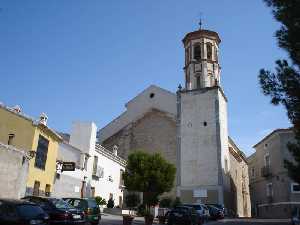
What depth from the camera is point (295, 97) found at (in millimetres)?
15203

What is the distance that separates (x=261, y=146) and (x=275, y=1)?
3549cm

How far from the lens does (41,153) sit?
956 inches

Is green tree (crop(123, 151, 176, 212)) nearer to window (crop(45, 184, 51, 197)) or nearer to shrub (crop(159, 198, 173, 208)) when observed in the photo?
window (crop(45, 184, 51, 197))

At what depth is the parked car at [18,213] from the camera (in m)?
10.5

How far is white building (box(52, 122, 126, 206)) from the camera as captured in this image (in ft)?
94.0

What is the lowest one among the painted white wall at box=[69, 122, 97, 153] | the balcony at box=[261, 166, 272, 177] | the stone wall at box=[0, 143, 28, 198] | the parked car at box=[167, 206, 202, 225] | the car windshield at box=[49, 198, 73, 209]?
the parked car at box=[167, 206, 202, 225]

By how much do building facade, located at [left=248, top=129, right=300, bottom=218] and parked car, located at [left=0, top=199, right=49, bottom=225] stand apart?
28.3 metres

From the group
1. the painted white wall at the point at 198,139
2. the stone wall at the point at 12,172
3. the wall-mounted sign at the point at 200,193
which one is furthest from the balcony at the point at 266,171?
the stone wall at the point at 12,172

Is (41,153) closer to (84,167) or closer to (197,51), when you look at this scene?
(84,167)

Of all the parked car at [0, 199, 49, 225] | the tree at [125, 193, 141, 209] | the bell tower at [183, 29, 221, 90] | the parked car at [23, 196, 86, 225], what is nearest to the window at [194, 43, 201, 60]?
the bell tower at [183, 29, 221, 90]

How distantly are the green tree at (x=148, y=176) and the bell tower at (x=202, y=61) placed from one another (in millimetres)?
17092

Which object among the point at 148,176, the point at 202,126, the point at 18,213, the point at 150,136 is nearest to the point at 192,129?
the point at 202,126

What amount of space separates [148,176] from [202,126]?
14.8m

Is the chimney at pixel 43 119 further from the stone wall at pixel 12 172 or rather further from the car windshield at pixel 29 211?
the car windshield at pixel 29 211
